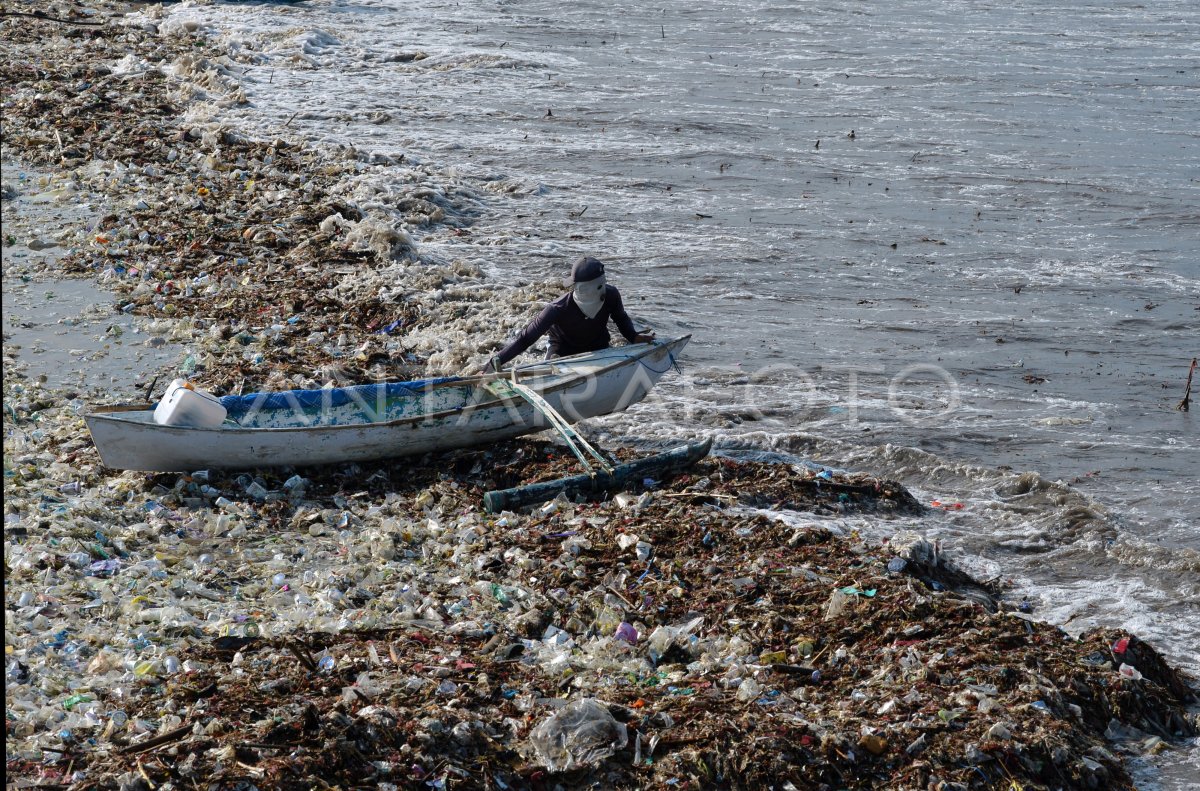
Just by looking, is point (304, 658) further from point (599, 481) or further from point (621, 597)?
point (599, 481)

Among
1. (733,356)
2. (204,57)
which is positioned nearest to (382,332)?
(733,356)

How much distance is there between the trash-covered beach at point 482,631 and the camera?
495 cm

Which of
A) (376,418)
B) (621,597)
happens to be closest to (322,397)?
(376,418)

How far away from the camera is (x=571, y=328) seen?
920 cm

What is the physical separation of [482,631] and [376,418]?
2.99 m

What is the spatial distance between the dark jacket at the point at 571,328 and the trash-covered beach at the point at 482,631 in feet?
2.72

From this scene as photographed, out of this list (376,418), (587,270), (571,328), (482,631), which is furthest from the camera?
(571,328)

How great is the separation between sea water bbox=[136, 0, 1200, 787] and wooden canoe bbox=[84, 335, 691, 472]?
629mm

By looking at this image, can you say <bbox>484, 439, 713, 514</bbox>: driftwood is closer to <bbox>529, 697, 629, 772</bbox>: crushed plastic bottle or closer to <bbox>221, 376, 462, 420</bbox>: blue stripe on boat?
<bbox>221, 376, 462, 420</bbox>: blue stripe on boat

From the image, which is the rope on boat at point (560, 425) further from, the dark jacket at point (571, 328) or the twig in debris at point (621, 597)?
the twig in debris at point (621, 597)

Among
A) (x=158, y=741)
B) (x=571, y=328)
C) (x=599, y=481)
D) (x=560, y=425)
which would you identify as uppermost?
(x=571, y=328)

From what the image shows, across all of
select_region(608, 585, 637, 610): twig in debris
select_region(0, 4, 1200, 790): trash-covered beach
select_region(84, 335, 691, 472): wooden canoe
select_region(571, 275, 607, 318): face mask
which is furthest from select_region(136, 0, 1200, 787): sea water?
select_region(608, 585, 637, 610): twig in debris

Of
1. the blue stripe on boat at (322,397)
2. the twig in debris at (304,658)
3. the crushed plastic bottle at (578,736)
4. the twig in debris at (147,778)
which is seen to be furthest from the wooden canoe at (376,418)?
the crushed plastic bottle at (578,736)

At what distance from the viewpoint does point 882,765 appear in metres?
5.03
